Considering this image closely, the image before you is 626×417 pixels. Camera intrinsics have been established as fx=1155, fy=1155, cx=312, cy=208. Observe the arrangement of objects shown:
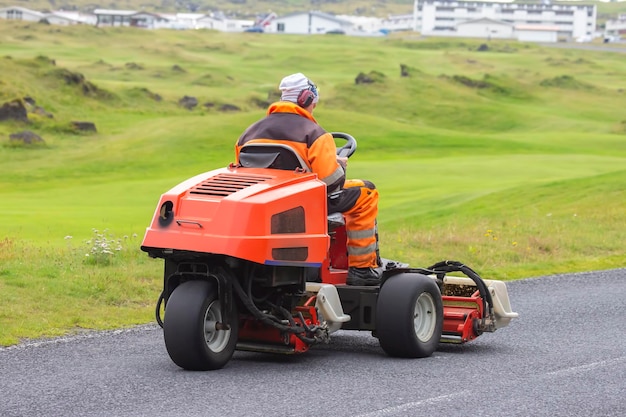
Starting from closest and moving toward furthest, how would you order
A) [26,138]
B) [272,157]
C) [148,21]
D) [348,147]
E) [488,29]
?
1. [272,157]
2. [348,147]
3. [26,138]
4. [148,21]
5. [488,29]

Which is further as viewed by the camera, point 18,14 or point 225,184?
point 18,14

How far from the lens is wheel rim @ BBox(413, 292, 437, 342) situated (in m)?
9.73

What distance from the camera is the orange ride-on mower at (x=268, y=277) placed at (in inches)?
337

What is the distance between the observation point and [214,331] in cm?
887

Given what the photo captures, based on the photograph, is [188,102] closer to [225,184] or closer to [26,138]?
[26,138]

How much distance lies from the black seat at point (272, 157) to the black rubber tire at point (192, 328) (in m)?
1.20

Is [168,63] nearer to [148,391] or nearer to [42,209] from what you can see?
[42,209]

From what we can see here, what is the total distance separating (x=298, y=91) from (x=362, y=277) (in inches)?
65.4

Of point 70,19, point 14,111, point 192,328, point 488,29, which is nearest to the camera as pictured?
point 192,328

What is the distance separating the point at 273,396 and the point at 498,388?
5.49 feet

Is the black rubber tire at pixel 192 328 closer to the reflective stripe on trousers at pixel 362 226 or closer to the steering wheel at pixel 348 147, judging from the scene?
the reflective stripe on trousers at pixel 362 226

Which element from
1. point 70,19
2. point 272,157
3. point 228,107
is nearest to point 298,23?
point 70,19

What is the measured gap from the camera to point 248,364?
9289 millimetres

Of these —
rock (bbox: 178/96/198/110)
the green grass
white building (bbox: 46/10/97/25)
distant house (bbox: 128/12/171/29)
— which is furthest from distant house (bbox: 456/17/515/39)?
rock (bbox: 178/96/198/110)
